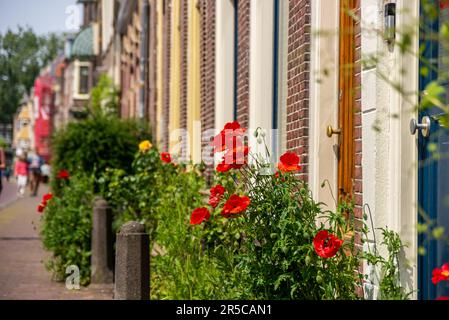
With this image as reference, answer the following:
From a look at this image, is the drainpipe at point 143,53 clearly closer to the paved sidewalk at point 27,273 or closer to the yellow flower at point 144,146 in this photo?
the paved sidewalk at point 27,273

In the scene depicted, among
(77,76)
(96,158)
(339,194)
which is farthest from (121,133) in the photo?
(77,76)

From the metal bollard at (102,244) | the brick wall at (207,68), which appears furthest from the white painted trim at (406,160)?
the brick wall at (207,68)

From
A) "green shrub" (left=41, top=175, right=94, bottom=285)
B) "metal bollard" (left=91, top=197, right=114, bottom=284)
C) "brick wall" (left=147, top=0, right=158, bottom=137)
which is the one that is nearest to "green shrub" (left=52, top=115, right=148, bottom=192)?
"green shrub" (left=41, top=175, right=94, bottom=285)

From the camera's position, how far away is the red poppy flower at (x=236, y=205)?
4.73 metres

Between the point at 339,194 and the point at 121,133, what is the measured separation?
9.00 m

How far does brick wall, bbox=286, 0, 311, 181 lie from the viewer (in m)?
6.38

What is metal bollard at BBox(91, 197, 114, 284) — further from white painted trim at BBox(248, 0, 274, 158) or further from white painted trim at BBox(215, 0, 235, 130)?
white painted trim at BBox(248, 0, 274, 158)

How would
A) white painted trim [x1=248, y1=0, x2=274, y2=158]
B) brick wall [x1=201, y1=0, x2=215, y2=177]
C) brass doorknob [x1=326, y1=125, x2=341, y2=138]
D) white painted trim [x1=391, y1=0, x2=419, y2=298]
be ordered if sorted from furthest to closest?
brick wall [x1=201, y1=0, x2=215, y2=177], white painted trim [x1=248, y1=0, x2=274, y2=158], brass doorknob [x1=326, y1=125, x2=341, y2=138], white painted trim [x1=391, y1=0, x2=419, y2=298]

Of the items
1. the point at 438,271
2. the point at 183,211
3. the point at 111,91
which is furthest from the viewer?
the point at 111,91

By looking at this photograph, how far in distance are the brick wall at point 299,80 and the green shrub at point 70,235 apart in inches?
144

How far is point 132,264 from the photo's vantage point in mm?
6086

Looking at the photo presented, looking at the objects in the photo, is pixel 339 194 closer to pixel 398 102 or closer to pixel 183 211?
pixel 398 102

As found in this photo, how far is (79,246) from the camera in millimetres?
10211

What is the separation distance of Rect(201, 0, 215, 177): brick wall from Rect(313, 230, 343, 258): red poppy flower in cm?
633
